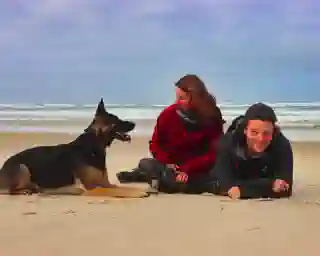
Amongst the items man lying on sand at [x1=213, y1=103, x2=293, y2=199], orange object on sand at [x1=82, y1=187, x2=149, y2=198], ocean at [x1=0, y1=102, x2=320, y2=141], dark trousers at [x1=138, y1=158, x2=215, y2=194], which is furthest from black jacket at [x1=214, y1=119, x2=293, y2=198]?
ocean at [x1=0, y1=102, x2=320, y2=141]

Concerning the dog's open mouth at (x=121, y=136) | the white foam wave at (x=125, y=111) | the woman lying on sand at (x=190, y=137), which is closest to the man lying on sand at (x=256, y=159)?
the woman lying on sand at (x=190, y=137)

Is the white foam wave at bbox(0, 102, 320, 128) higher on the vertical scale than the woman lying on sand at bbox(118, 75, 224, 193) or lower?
higher

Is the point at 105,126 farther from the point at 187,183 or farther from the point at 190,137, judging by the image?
the point at 187,183

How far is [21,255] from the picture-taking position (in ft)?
8.39

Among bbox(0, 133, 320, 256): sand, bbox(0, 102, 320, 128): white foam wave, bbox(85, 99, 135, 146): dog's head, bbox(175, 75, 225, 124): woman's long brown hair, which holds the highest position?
bbox(0, 102, 320, 128): white foam wave

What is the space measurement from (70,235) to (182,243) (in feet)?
1.88

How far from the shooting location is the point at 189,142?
4.37 m

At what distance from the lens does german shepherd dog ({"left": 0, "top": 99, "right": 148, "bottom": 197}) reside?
412 centimetres

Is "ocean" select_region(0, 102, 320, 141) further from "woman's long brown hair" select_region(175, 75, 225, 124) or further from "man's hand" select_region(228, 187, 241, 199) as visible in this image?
"man's hand" select_region(228, 187, 241, 199)

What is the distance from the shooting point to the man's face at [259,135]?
4.00 m

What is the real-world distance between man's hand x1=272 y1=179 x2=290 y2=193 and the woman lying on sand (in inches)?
19.2

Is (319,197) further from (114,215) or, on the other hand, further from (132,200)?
(114,215)

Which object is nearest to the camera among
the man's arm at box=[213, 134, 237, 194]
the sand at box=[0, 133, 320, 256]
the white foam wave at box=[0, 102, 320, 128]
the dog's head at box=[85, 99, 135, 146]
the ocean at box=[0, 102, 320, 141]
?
the sand at box=[0, 133, 320, 256]

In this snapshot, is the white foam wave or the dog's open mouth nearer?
the dog's open mouth
